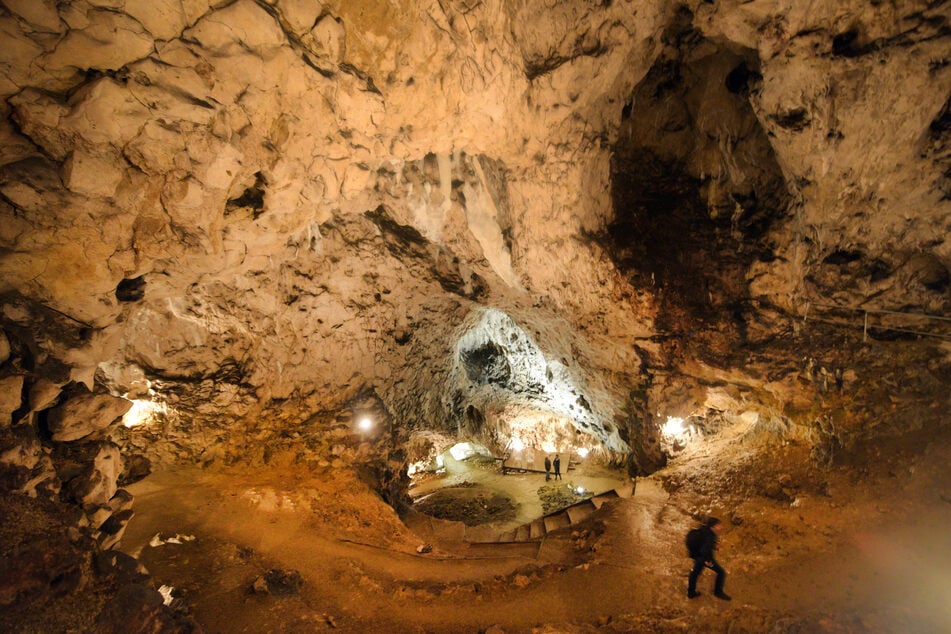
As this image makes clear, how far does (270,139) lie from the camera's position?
5070 mm

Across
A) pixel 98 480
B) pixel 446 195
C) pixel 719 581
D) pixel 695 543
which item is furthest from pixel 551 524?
pixel 98 480

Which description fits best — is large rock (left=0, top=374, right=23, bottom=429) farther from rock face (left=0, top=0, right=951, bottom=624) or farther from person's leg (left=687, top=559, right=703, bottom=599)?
person's leg (left=687, top=559, right=703, bottom=599)

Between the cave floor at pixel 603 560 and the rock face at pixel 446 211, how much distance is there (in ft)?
4.05

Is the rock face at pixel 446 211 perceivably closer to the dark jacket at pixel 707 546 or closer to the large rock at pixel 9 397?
the large rock at pixel 9 397

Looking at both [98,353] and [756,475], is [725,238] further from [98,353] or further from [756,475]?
[98,353]

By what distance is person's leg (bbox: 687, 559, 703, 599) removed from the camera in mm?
5035

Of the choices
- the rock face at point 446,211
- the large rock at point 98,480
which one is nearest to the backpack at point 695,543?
the rock face at point 446,211

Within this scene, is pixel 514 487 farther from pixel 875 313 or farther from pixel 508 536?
pixel 875 313

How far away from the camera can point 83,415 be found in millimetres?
4098

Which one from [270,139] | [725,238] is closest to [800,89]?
[725,238]

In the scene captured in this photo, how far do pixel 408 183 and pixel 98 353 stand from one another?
5422 mm

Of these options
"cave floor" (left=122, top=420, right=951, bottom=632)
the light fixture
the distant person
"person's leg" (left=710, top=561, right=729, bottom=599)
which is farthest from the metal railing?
the light fixture

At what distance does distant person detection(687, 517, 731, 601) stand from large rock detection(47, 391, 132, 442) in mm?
6561

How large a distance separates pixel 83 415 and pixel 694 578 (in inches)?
272
